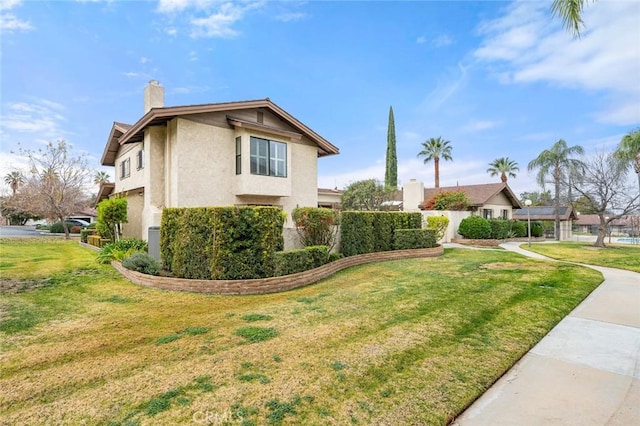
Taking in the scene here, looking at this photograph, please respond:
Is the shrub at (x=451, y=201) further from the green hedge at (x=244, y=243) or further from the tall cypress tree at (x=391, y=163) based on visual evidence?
the tall cypress tree at (x=391, y=163)

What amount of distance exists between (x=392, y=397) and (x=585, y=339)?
12.9 feet

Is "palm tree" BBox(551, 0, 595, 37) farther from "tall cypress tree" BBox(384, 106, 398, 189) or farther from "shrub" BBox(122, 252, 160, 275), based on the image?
"tall cypress tree" BBox(384, 106, 398, 189)

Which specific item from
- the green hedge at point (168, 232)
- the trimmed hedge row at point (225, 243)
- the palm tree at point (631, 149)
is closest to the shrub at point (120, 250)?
the green hedge at point (168, 232)

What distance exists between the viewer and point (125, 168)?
60.7 ft

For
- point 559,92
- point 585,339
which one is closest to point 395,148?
point 559,92

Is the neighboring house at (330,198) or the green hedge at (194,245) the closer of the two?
the green hedge at (194,245)

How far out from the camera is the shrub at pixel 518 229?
27.7 metres

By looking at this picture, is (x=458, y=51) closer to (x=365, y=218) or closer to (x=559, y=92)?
(x=559, y=92)

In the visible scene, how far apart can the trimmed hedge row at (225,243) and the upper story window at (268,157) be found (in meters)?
6.45

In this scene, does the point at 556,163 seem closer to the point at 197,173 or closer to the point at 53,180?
the point at 197,173

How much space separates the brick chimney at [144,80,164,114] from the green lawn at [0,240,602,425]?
33.2 ft

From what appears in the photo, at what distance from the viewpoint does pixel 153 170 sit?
14.1 m

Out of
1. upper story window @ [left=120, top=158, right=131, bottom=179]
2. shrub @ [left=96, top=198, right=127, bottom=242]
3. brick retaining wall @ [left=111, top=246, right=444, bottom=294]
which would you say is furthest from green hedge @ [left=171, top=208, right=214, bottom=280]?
upper story window @ [left=120, top=158, right=131, bottom=179]

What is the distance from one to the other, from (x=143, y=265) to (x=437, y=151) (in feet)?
136
